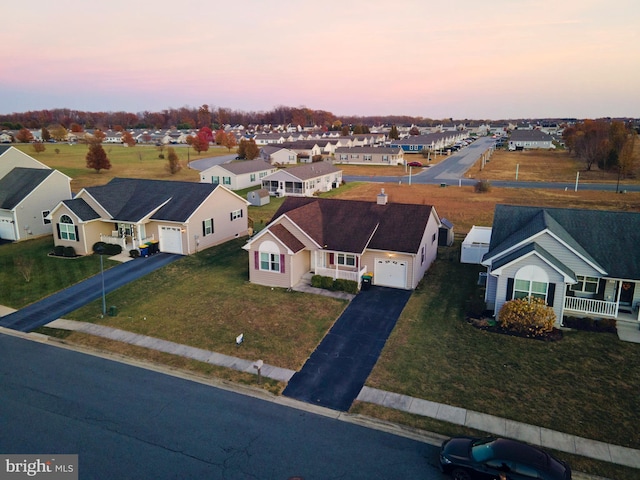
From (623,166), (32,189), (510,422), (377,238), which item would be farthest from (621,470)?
(623,166)

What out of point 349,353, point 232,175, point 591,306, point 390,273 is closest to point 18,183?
point 232,175

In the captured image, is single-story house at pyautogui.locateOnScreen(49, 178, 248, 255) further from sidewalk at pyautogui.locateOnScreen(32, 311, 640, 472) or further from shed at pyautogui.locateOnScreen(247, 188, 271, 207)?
shed at pyautogui.locateOnScreen(247, 188, 271, 207)

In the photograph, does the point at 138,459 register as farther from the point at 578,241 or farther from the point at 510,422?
the point at 578,241

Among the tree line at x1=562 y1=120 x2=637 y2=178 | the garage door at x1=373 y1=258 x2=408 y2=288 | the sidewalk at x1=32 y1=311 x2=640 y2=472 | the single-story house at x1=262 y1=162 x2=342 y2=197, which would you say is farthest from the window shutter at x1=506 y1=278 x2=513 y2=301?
the tree line at x1=562 y1=120 x2=637 y2=178

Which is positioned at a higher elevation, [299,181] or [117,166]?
[117,166]

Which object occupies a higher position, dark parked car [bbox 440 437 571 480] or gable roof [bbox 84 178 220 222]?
gable roof [bbox 84 178 220 222]

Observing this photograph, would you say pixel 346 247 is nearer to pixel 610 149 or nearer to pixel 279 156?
pixel 279 156

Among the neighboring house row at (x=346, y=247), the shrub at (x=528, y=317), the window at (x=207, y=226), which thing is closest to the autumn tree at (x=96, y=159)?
the window at (x=207, y=226)
